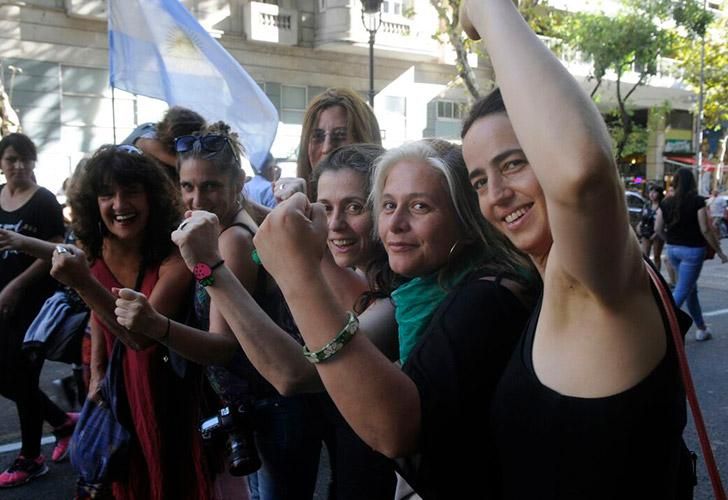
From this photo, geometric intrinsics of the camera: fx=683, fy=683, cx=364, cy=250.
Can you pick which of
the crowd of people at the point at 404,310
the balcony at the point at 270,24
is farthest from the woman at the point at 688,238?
the balcony at the point at 270,24

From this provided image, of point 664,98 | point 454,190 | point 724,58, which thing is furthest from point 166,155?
point 664,98

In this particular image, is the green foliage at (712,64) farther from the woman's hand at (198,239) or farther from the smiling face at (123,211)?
the woman's hand at (198,239)

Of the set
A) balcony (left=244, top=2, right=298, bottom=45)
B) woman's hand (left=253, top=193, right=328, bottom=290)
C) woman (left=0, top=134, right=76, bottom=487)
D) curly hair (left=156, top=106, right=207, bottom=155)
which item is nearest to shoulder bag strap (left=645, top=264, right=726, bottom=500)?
woman's hand (left=253, top=193, right=328, bottom=290)

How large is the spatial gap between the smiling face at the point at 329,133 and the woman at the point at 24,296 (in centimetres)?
182

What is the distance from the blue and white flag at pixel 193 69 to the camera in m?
3.74

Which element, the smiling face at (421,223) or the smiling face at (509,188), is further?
the smiling face at (421,223)

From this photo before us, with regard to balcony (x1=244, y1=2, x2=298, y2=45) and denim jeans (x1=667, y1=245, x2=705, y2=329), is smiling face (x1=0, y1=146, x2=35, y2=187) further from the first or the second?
balcony (x1=244, y1=2, x2=298, y2=45)

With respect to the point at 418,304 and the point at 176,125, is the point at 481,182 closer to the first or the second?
the point at 418,304

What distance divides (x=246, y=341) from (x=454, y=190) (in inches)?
24.3

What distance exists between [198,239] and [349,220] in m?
0.44

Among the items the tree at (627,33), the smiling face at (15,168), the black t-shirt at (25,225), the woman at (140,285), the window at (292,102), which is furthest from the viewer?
the tree at (627,33)

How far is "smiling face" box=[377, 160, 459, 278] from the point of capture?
152 cm

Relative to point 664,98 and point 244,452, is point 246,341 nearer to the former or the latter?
point 244,452

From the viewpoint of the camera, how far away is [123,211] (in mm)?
2584
